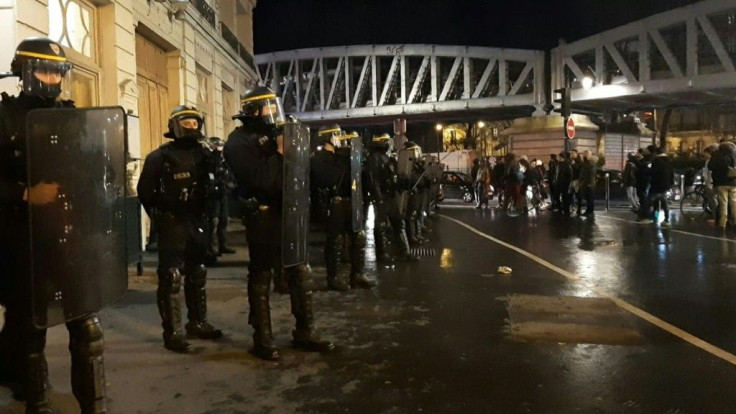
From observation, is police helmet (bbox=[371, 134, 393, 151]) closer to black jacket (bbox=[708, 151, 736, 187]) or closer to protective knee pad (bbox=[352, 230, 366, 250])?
protective knee pad (bbox=[352, 230, 366, 250])

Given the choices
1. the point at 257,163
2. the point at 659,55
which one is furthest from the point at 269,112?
the point at 659,55

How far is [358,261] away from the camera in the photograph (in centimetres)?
739

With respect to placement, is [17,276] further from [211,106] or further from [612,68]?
[612,68]

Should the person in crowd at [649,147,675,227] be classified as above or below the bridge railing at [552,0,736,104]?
below

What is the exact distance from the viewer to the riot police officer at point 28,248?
10.1 ft

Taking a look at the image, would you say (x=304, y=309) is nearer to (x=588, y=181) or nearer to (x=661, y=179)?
(x=661, y=179)

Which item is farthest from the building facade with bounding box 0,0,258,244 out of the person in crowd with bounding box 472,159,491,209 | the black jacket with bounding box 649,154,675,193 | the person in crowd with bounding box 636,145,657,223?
the person in crowd with bounding box 636,145,657,223

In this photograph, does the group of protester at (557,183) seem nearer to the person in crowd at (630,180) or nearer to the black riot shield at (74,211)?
the person in crowd at (630,180)

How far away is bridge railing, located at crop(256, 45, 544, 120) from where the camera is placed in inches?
1428

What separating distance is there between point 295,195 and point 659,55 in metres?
32.2

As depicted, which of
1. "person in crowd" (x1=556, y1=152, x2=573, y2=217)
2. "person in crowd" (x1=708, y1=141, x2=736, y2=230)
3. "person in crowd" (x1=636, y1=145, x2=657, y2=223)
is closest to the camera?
"person in crowd" (x1=708, y1=141, x2=736, y2=230)

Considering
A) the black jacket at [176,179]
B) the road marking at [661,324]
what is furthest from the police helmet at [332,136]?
the road marking at [661,324]

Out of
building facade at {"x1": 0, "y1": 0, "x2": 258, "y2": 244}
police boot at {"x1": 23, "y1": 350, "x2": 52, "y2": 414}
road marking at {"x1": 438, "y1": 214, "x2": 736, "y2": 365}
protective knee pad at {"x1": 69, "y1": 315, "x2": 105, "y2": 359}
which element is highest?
building facade at {"x1": 0, "y1": 0, "x2": 258, "y2": 244}

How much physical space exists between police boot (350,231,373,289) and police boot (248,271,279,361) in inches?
106
